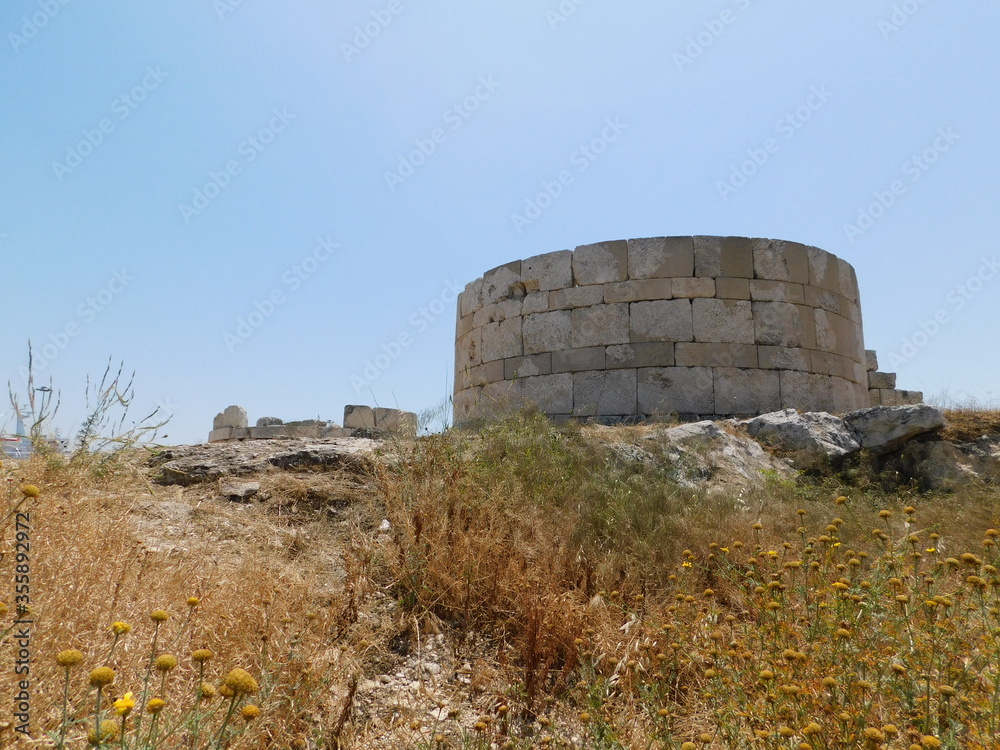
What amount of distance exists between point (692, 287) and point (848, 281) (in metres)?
2.65

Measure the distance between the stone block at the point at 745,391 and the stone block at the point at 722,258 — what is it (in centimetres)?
122

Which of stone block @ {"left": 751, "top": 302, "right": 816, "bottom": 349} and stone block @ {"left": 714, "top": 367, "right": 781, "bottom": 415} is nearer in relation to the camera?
stone block @ {"left": 714, "top": 367, "right": 781, "bottom": 415}

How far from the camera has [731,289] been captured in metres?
8.29

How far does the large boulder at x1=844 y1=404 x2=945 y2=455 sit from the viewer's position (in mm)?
6477

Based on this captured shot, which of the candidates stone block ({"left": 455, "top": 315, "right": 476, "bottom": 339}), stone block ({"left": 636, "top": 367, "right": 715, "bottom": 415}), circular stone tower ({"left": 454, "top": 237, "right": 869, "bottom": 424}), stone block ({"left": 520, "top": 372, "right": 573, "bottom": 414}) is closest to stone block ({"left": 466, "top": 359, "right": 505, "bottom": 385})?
circular stone tower ({"left": 454, "top": 237, "right": 869, "bottom": 424})

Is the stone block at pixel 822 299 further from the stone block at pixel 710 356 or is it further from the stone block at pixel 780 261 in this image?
the stone block at pixel 710 356

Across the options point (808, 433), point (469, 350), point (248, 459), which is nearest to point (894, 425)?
point (808, 433)

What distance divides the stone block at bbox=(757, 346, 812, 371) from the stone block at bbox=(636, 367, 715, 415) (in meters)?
0.72

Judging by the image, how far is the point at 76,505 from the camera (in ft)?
9.74

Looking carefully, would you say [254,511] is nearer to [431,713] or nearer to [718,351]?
[431,713]

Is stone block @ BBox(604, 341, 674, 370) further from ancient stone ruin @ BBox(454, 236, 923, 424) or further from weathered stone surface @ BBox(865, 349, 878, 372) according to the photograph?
weathered stone surface @ BBox(865, 349, 878, 372)

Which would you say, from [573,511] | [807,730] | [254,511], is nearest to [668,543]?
[573,511]

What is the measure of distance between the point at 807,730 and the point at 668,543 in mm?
2141

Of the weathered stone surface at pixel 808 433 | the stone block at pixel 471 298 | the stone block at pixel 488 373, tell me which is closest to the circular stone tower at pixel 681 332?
the stone block at pixel 488 373
